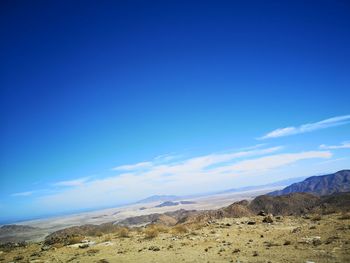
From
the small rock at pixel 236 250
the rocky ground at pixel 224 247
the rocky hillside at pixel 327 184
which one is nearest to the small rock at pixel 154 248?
the rocky ground at pixel 224 247

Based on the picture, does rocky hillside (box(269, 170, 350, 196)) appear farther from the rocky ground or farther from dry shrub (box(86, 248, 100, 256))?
dry shrub (box(86, 248, 100, 256))

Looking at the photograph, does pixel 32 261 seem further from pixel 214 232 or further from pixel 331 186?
pixel 331 186

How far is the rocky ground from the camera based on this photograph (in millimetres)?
12852

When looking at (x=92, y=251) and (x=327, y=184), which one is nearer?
(x=92, y=251)

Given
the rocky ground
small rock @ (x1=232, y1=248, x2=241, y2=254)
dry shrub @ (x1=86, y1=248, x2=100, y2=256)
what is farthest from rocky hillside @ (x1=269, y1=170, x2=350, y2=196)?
dry shrub @ (x1=86, y1=248, x2=100, y2=256)

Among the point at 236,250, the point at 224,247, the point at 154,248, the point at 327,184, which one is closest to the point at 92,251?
the point at 154,248

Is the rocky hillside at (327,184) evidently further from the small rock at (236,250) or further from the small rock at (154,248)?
the small rock at (236,250)

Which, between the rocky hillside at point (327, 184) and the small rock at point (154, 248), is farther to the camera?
the rocky hillside at point (327, 184)

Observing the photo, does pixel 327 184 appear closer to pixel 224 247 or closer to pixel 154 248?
pixel 224 247

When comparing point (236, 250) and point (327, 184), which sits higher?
point (236, 250)

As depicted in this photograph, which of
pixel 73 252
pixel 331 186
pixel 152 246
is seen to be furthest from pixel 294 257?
pixel 331 186

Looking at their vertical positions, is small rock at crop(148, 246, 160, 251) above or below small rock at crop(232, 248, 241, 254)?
above

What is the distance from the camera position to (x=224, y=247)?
15234mm

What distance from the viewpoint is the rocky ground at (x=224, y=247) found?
42.2 ft
